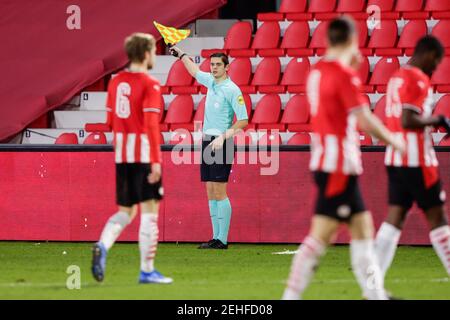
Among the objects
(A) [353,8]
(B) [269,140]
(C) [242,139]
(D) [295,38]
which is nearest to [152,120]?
(C) [242,139]

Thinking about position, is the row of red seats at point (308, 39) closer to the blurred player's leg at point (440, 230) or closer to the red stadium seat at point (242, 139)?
the red stadium seat at point (242, 139)

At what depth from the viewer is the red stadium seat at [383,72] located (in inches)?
599

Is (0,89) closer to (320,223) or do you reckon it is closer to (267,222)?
(267,222)

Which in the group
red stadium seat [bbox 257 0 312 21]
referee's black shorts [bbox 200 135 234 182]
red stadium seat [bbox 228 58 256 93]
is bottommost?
referee's black shorts [bbox 200 135 234 182]

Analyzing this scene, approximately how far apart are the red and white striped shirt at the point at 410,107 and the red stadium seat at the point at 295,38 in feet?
24.5

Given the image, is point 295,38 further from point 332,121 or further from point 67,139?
point 332,121

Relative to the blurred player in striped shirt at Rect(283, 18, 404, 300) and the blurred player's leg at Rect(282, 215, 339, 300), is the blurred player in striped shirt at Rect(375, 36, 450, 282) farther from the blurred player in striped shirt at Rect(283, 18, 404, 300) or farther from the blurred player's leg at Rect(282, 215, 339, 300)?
the blurred player's leg at Rect(282, 215, 339, 300)

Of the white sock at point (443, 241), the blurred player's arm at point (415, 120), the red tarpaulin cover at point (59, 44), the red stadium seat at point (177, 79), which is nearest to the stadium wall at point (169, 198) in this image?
the red tarpaulin cover at point (59, 44)

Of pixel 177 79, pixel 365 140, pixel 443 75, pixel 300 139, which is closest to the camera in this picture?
pixel 365 140

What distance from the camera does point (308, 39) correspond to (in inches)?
641

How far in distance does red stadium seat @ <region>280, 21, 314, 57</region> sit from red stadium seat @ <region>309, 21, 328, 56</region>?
4.5 inches

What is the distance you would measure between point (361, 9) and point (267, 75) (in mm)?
1728

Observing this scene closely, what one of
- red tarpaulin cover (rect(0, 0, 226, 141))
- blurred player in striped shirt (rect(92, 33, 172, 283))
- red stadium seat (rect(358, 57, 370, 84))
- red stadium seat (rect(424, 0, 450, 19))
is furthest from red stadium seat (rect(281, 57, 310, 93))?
blurred player in striped shirt (rect(92, 33, 172, 283))

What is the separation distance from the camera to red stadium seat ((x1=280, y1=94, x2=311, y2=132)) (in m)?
14.9
